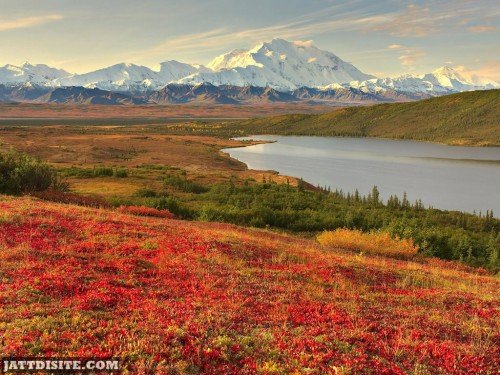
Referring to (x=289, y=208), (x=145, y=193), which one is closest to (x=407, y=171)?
(x=289, y=208)

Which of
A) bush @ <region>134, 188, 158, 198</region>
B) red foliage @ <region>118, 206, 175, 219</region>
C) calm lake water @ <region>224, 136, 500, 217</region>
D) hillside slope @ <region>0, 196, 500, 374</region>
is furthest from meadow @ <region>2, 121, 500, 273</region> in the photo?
hillside slope @ <region>0, 196, 500, 374</region>

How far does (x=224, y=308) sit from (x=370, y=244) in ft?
75.1

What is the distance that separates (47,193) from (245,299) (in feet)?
102

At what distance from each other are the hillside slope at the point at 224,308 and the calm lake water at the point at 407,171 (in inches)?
2204

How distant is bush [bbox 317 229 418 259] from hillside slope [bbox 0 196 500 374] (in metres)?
10.6

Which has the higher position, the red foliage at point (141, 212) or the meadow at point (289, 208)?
the red foliage at point (141, 212)

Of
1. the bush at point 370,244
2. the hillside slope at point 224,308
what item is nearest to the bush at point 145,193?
the bush at point 370,244

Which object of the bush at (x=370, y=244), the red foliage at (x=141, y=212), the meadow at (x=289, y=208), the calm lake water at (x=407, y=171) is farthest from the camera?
the calm lake water at (x=407, y=171)

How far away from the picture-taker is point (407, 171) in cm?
10331

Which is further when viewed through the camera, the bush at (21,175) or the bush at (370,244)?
the bush at (21,175)

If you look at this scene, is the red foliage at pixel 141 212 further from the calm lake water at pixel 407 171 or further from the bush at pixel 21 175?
the calm lake water at pixel 407 171

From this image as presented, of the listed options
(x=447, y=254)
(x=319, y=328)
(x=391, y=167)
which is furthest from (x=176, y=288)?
(x=391, y=167)

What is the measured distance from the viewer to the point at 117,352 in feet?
30.7

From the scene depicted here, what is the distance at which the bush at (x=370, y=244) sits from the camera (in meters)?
33.0
